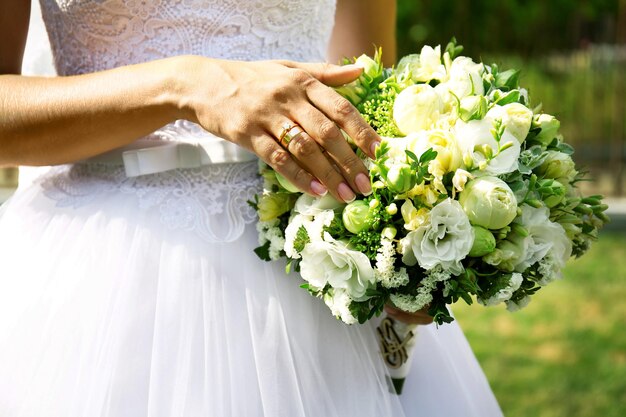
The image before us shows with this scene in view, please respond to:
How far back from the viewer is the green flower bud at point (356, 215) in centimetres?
133

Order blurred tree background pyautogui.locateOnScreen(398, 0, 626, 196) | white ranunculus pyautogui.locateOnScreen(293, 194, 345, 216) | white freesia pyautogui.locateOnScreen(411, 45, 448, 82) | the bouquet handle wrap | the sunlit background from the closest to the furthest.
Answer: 1. white ranunculus pyautogui.locateOnScreen(293, 194, 345, 216)
2. white freesia pyautogui.locateOnScreen(411, 45, 448, 82)
3. the bouquet handle wrap
4. the sunlit background
5. blurred tree background pyautogui.locateOnScreen(398, 0, 626, 196)

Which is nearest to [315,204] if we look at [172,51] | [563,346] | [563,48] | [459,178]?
[459,178]

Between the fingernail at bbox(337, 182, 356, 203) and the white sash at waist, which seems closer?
the fingernail at bbox(337, 182, 356, 203)

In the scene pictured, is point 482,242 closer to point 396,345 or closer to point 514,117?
point 514,117

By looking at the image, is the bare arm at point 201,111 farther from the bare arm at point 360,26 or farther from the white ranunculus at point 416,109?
the bare arm at point 360,26

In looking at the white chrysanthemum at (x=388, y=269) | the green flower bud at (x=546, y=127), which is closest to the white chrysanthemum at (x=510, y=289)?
the white chrysanthemum at (x=388, y=269)

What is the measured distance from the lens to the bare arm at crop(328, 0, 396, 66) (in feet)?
6.57

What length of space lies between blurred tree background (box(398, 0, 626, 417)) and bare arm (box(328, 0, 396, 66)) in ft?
8.37

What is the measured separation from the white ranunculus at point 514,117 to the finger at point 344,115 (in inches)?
8.4

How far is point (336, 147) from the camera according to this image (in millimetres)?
1320

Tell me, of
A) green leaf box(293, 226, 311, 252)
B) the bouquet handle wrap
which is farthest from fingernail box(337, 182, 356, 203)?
the bouquet handle wrap

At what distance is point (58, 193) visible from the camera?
1627mm

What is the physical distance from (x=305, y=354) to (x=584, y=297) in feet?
15.1

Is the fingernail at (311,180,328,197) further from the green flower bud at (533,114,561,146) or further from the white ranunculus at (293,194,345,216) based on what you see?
the green flower bud at (533,114,561,146)
